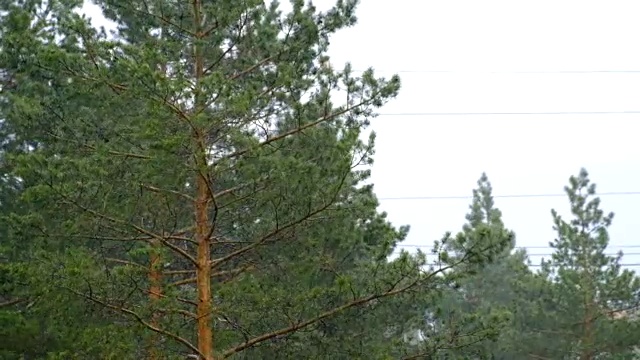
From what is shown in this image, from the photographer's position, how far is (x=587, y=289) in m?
17.5

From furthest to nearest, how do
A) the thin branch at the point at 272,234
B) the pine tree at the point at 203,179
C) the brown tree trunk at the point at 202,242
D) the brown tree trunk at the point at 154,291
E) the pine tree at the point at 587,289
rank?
the pine tree at the point at 587,289 → the thin branch at the point at 272,234 → the brown tree trunk at the point at 202,242 → the brown tree trunk at the point at 154,291 → the pine tree at the point at 203,179

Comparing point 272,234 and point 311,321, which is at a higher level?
point 272,234

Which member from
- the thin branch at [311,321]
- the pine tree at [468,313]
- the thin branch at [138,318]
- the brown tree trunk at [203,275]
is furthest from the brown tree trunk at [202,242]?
the pine tree at [468,313]

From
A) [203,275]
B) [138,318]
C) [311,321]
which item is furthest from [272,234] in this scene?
[138,318]

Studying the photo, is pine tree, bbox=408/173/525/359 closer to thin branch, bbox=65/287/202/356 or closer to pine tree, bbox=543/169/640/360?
thin branch, bbox=65/287/202/356

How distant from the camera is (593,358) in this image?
691 inches

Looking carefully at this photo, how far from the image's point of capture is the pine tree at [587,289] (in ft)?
56.0

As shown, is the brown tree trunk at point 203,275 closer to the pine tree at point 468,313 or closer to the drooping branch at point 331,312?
the drooping branch at point 331,312

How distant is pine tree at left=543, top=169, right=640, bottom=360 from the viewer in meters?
17.1

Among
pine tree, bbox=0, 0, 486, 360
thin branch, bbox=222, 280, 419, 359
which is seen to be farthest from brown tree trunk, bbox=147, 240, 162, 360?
thin branch, bbox=222, 280, 419, 359

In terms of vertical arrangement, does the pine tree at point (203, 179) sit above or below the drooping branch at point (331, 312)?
above

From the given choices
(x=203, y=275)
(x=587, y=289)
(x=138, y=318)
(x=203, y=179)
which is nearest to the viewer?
(x=138, y=318)

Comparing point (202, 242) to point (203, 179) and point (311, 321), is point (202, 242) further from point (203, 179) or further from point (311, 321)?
point (311, 321)

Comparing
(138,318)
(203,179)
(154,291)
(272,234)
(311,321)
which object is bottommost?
(311,321)
